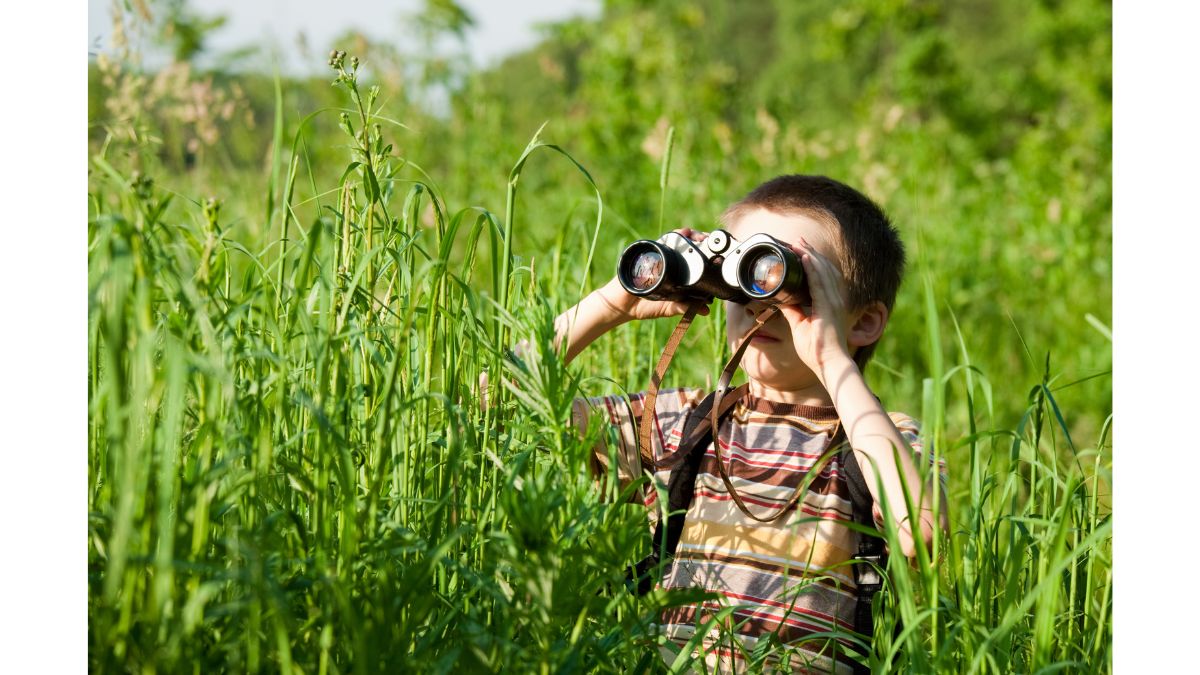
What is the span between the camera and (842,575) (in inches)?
63.4

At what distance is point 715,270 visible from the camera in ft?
5.29

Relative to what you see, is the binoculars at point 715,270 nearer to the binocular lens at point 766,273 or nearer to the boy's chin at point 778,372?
the binocular lens at point 766,273

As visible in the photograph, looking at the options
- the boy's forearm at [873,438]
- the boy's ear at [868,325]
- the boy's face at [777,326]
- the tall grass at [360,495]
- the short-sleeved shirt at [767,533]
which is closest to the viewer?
the tall grass at [360,495]

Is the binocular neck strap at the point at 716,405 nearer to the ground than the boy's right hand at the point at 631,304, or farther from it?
nearer to the ground

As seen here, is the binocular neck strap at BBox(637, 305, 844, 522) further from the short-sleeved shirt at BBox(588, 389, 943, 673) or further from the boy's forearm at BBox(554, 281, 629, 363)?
the boy's forearm at BBox(554, 281, 629, 363)

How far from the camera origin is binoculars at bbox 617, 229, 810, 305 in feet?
5.03

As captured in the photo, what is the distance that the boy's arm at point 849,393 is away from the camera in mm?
1498

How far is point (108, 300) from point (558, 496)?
1.52 feet

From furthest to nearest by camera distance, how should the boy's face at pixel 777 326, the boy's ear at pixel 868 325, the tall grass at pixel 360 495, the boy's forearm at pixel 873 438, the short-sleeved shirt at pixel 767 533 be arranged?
the boy's ear at pixel 868 325 < the boy's face at pixel 777 326 < the short-sleeved shirt at pixel 767 533 < the boy's forearm at pixel 873 438 < the tall grass at pixel 360 495

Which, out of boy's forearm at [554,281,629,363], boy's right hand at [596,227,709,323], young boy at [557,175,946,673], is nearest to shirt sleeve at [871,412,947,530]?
young boy at [557,175,946,673]

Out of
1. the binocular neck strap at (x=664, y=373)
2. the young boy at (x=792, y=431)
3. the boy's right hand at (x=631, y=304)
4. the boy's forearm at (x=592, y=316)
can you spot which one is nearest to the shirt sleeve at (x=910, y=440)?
the young boy at (x=792, y=431)

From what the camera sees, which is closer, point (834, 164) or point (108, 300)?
point (108, 300)
